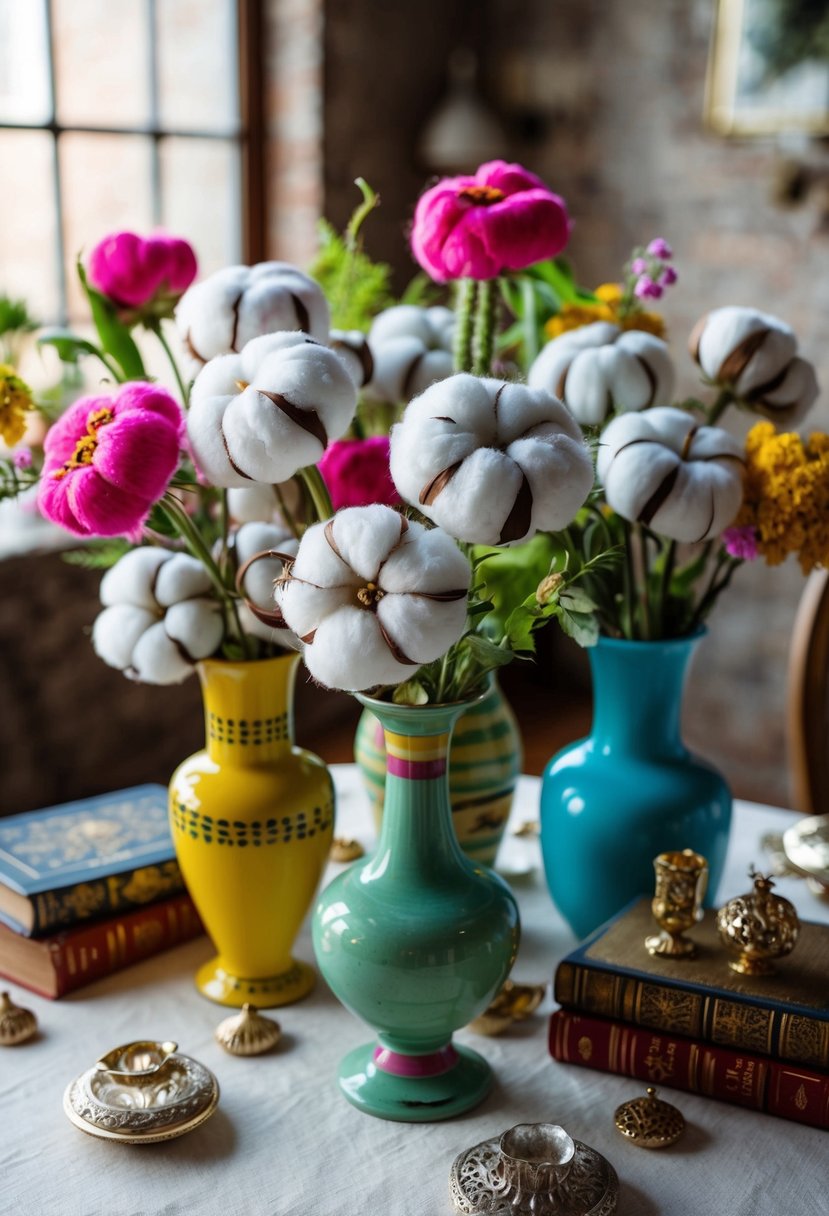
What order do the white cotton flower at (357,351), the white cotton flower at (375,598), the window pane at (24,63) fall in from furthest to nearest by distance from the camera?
the window pane at (24,63)
the white cotton flower at (357,351)
the white cotton flower at (375,598)

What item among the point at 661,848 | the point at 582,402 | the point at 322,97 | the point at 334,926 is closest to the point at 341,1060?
the point at 334,926

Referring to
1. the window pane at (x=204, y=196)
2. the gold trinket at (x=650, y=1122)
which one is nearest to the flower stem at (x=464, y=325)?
the gold trinket at (x=650, y=1122)

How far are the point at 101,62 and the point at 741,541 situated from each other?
202 cm

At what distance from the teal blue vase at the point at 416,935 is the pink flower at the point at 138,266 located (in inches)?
13.9

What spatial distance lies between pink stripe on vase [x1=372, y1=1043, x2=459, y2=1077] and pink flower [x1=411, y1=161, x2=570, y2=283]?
0.51 metres

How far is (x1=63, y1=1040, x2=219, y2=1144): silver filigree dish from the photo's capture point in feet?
2.36

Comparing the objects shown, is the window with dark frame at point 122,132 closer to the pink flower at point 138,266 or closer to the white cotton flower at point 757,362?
the pink flower at point 138,266

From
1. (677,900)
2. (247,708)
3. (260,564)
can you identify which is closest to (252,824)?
(247,708)

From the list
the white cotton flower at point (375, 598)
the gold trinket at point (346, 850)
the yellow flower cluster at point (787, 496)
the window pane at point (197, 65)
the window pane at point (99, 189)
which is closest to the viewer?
the white cotton flower at point (375, 598)

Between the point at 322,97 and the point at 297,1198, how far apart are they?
2.46 meters

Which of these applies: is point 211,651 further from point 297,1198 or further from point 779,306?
point 779,306

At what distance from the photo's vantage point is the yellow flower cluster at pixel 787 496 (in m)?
0.82

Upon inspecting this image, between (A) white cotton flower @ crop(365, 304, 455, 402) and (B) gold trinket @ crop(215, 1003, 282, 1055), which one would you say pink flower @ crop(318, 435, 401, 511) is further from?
(B) gold trinket @ crop(215, 1003, 282, 1055)

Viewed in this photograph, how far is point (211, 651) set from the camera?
0.85m
